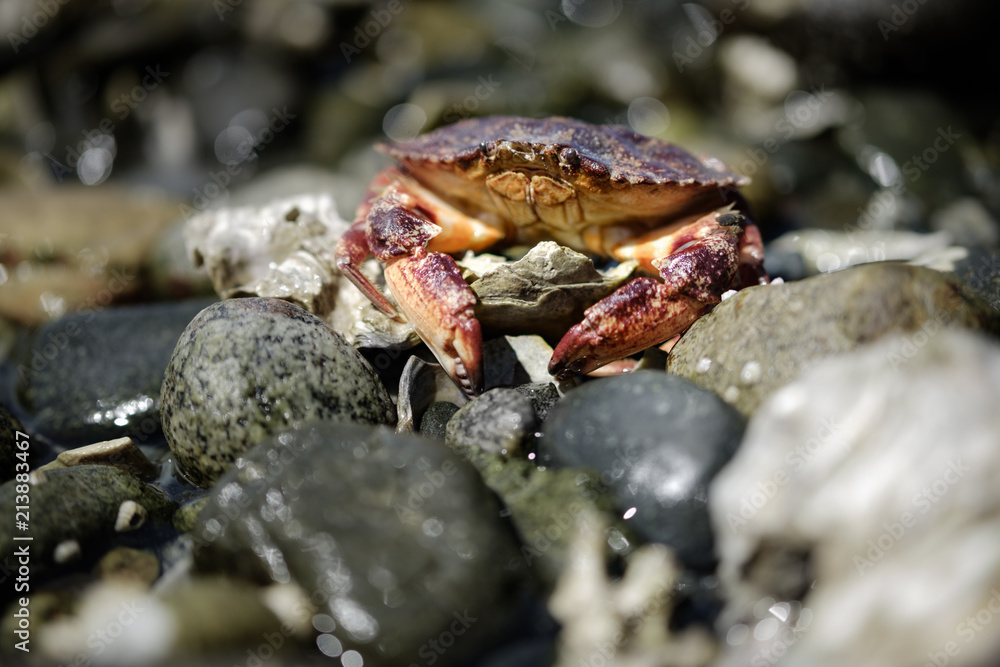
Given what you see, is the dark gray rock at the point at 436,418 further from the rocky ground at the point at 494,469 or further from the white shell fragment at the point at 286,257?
the white shell fragment at the point at 286,257

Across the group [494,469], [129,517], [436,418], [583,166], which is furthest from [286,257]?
[494,469]

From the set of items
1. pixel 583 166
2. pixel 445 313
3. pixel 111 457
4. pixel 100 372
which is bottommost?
pixel 100 372

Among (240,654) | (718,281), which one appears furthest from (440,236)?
(240,654)

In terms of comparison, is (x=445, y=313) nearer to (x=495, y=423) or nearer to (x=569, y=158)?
(x=495, y=423)

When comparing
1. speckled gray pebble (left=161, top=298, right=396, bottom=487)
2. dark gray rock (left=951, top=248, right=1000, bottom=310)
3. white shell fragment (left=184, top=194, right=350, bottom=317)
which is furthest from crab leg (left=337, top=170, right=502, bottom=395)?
dark gray rock (left=951, top=248, right=1000, bottom=310)

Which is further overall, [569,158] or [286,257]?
[286,257]

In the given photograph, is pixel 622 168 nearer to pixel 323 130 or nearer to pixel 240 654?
pixel 240 654
